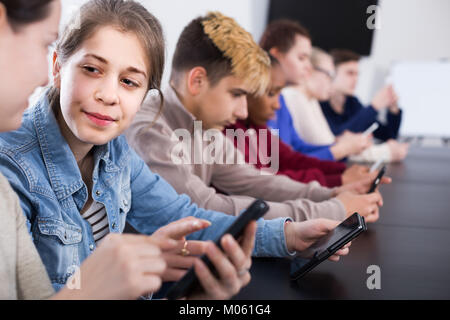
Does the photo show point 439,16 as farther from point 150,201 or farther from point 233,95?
point 150,201

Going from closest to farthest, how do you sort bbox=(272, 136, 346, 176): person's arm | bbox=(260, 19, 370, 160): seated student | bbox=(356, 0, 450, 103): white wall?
bbox=(272, 136, 346, 176): person's arm → bbox=(260, 19, 370, 160): seated student → bbox=(356, 0, 450, 103): white wall

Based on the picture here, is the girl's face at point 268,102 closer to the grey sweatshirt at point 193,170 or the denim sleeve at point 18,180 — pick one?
the grey sweatshirt at point 193,170

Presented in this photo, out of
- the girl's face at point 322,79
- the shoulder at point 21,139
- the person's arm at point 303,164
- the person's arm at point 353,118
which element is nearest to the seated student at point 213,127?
the shoulder at point 21,139

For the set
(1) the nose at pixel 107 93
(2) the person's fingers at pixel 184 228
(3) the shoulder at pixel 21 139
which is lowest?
(2) the person's fingers at pixel 184 228

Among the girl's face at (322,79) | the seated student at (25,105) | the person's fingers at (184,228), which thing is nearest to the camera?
the seated student at (25,105)

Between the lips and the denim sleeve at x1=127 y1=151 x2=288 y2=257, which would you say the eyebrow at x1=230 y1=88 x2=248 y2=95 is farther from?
the lips

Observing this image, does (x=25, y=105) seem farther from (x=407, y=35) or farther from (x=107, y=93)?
(x=407, y=35)

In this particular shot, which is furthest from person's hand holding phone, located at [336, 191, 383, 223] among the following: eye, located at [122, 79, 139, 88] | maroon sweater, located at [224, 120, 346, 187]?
eye, located at [122, 79, 139, 88]

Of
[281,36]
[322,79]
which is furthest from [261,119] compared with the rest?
[322,79]

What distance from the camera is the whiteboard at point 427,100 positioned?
370cm

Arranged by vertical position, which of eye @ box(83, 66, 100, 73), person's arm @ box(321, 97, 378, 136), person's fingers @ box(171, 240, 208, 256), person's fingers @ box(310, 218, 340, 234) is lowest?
person's fingers @ box(171, 240, 208, 256)

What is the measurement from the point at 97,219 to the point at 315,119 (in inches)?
75.6

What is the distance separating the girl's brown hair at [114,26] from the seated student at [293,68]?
4.01 ft

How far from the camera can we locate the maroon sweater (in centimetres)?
147
